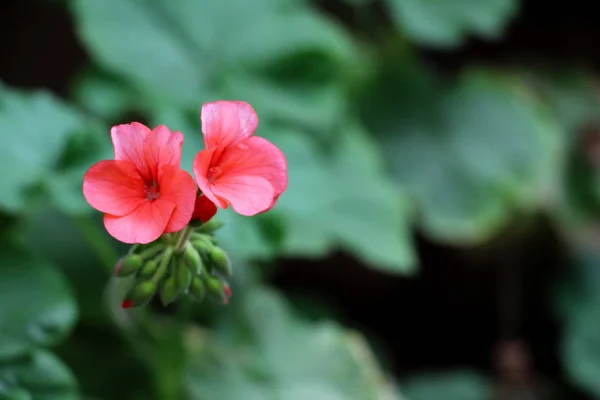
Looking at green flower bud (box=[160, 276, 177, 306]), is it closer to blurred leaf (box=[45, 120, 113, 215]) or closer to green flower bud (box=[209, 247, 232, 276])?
green flower bud (box=[209, 247, 232, 276])

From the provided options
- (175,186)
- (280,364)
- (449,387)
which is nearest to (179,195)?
(175,186)

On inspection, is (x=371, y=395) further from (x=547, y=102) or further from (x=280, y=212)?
(x=547, y=102)

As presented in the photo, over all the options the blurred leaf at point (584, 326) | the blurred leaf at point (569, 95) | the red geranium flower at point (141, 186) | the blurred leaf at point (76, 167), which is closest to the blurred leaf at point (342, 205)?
the blurred leaf at point (76, 167)

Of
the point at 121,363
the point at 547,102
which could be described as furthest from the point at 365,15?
the point at 121,363

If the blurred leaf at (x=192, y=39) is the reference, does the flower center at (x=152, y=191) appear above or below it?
below

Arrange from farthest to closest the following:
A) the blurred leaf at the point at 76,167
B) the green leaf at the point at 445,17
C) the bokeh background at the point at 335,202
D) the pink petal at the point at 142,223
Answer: the green leaf at the point at 445,17 → the bokeh background at the point at 335,202 → the blurred leaf at the point at 76,167 → the pink petal at the point at 142,223

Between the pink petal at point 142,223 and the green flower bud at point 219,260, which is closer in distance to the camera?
the pink petal at point 142,223

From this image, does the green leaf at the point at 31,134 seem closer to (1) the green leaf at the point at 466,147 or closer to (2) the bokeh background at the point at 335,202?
(2) the bokeh background at the point at 335,202
